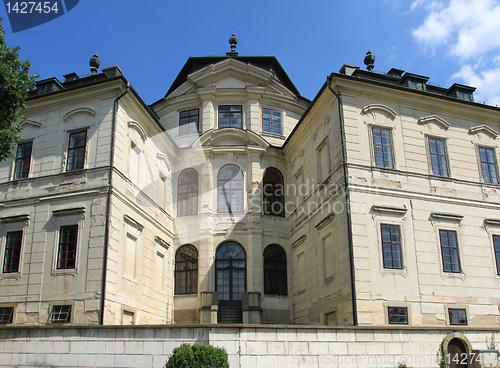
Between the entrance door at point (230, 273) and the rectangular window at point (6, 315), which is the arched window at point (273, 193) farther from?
the rectangular window at point (6, 315)

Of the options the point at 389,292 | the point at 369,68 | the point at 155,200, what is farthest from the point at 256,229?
the point at 369,68

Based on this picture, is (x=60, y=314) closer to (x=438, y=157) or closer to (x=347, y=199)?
(x=347, y=199)

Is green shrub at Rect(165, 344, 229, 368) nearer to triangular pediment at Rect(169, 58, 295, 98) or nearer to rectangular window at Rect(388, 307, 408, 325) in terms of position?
rectangular window at Rect(388, 307, 408, 325)

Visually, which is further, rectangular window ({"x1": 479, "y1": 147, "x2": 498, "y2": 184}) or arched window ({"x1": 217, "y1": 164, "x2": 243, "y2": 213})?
arched window ({"x1": 217, "y1": 164, "x2": 243, "y2": 213})

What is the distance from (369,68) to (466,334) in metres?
16.5

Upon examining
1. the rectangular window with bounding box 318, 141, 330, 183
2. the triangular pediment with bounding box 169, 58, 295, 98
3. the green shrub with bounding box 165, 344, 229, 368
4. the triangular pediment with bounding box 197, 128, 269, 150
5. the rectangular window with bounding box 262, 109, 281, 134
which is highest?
the triangular pediment with bounding box 169, 58, 295, 98

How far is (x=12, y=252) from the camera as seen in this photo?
21.0 metres

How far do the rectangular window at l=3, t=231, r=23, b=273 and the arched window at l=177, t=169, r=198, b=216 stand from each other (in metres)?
8.79

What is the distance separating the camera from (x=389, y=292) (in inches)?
738

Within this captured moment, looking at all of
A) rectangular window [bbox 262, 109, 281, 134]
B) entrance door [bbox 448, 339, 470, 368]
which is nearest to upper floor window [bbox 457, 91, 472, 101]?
rectangular window [bbox 262, 109, 281, 134]

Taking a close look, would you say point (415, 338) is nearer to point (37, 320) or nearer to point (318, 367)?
point (318, 367)

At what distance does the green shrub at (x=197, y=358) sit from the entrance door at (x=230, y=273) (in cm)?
1200

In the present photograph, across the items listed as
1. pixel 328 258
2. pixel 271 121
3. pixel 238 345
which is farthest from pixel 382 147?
pixel 238 345

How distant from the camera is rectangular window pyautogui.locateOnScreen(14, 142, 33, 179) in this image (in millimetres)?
22516
